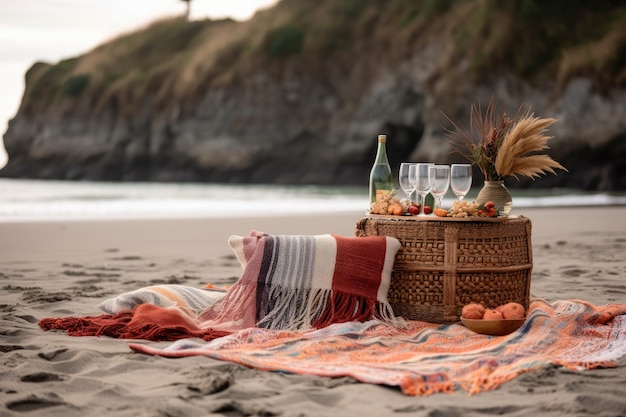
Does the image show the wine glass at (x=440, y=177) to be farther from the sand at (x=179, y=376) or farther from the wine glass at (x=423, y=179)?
the sand at (x=179, y=376)

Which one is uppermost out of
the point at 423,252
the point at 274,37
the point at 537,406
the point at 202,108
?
the point at 274,37

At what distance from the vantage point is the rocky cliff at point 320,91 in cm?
2669

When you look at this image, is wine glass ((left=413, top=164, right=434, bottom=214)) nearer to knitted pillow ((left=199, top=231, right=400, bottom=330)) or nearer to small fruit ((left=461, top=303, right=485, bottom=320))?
knitted pillow ((left=199, top=231, right=400, bottom=330))

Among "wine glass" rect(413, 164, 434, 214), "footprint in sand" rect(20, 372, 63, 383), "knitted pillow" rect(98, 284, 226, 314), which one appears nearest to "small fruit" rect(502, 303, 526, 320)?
"wine glass" rect(413, 164, 434, 214)

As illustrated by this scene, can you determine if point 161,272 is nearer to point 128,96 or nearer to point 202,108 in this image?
point 202,108

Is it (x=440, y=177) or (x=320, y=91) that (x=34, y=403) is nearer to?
(x=440, y=177)

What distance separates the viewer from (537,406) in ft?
9.15

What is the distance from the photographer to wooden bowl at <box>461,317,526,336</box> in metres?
4.07

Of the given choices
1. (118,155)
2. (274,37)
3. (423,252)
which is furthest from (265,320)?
(118,155)

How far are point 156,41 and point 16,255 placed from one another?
3801cm

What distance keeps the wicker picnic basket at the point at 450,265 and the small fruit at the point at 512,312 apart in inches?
8.9

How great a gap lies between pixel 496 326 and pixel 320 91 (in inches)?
1189

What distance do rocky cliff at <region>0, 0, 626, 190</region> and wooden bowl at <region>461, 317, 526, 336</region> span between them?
859 inches

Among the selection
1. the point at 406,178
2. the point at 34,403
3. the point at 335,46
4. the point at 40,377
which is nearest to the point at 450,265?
the point at 406,178
